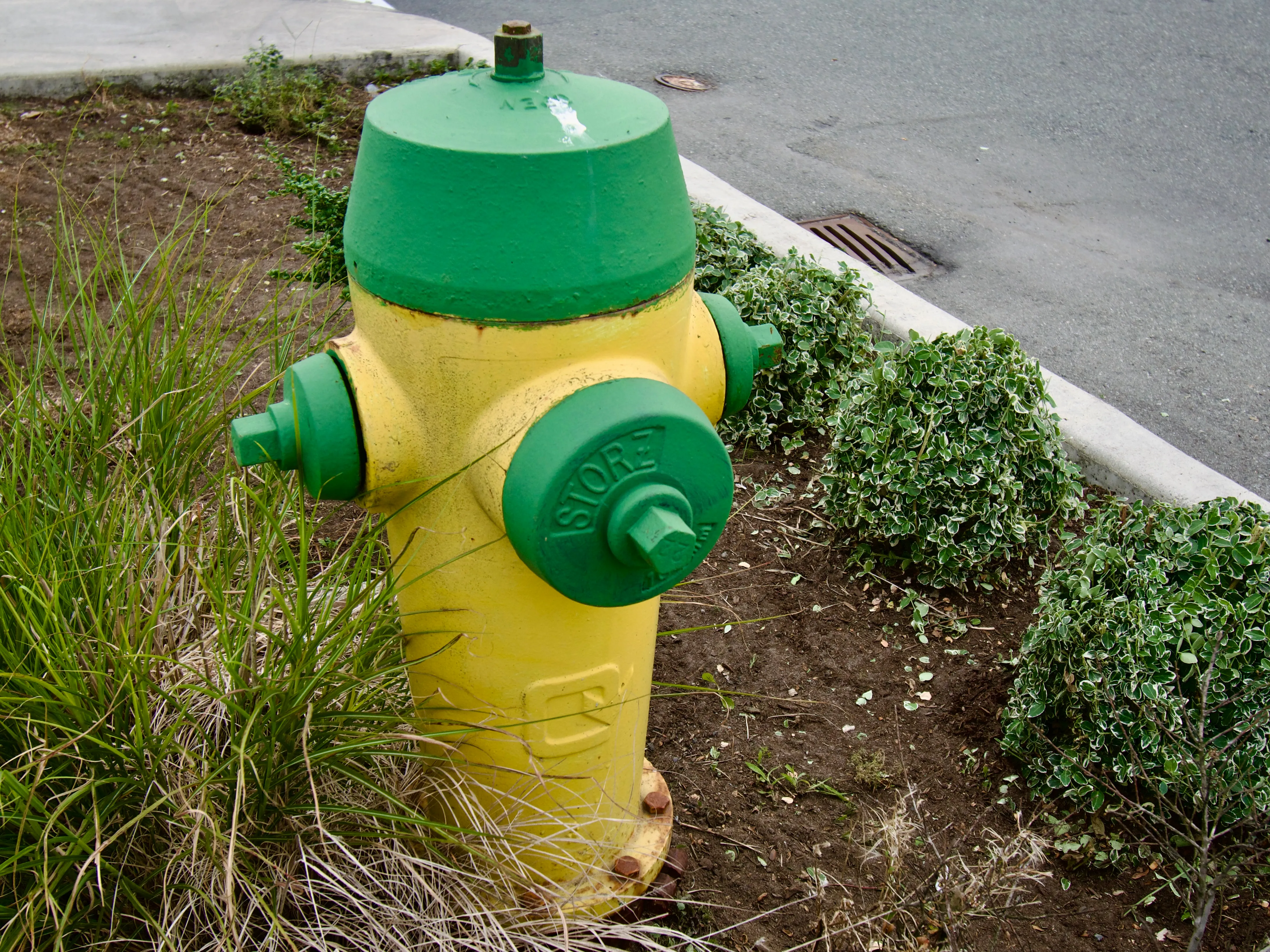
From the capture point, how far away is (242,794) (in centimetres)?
148

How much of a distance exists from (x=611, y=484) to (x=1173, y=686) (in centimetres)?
130

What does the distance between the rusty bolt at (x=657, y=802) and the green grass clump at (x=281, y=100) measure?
3.81m

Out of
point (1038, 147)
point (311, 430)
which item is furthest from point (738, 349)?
point (1038, 147)

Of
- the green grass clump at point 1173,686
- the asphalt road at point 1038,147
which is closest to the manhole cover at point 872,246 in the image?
the asphalt road at point 1038,147

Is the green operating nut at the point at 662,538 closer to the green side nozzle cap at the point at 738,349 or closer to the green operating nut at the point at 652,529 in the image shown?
the green operating nut at the point at 652,529

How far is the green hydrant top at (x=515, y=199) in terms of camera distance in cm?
132

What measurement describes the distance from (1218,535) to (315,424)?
5.47 feet

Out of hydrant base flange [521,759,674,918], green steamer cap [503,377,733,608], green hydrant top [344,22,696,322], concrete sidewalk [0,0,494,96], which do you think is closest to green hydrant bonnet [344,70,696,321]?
green hydrant top [344,22,696,322]

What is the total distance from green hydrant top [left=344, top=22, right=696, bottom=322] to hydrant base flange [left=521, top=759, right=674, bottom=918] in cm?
97

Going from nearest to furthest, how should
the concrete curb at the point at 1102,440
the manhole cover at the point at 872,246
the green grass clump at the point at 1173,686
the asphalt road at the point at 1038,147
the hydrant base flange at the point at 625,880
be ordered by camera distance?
1. the hydrant base flange at the point at 625,880
2. the green grass clump at the point at 1173,686
3. the concrete curb at the point at 1102,440
4. the asphalt road at the point at 1038,147
5. the manhole cover at the point at 872,246

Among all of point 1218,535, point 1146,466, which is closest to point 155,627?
point 1218,535

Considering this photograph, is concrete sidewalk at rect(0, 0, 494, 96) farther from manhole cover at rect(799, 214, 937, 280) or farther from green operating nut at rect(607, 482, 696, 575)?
green operating nut at rect(607, 482, 696, 575)

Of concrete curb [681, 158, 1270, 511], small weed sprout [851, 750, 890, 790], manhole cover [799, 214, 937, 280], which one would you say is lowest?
small weed sprout [851, 750, 890, 790]

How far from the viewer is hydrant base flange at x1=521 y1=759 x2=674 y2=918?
181 centimetres
